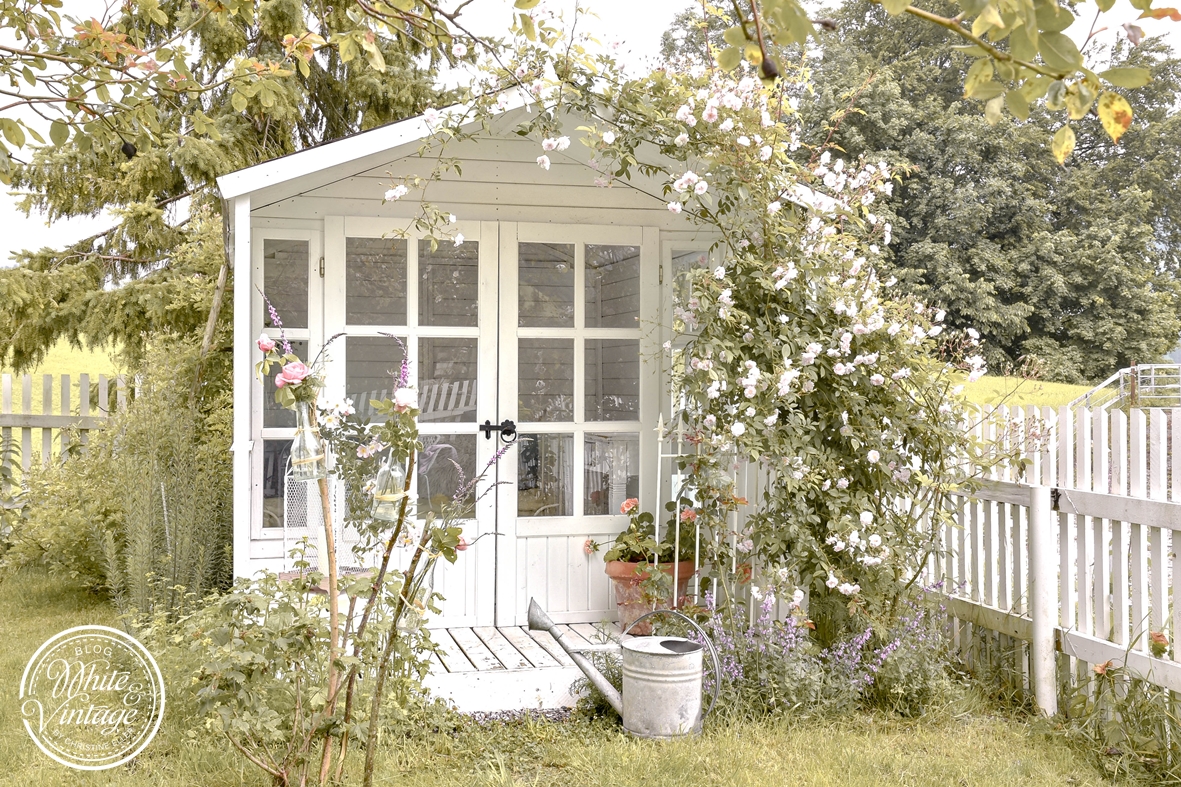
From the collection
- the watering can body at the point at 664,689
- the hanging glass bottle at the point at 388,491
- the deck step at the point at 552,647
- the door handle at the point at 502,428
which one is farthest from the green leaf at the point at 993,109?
the door handle at the point at 502,428

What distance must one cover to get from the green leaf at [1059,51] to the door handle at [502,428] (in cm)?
360

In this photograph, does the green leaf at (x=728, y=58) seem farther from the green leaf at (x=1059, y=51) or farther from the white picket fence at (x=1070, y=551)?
the white picket fence at (x=1070, y=551)

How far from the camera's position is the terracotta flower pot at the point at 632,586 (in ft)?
14.3

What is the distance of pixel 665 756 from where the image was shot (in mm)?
3166

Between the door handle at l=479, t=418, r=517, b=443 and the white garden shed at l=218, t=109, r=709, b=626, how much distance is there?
0.03 metres

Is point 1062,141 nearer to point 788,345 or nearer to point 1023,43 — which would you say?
point 1023,43

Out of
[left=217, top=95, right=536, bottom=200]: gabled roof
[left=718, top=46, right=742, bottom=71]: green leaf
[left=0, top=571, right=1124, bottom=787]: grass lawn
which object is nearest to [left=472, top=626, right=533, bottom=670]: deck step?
[left=0, top=571, right=1124, bottom=787]: grass lawn

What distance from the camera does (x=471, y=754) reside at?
3.32 meters

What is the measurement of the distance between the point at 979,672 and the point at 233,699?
2998mm

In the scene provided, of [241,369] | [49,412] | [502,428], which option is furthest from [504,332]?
[49,412]

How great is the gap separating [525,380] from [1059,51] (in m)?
3.66

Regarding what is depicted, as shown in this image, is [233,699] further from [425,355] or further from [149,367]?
[149,367]

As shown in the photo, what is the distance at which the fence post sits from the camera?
364 cm

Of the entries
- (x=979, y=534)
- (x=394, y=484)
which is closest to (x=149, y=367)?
(x=394, y=484)
